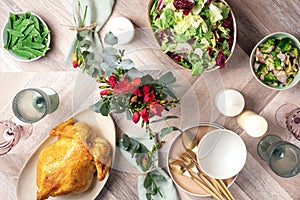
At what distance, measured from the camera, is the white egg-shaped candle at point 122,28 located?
1188mm

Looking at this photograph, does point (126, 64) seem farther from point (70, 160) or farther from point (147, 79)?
point (70, 160)

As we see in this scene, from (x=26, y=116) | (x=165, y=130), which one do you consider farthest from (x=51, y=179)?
(x=165, y=130)

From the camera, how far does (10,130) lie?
125cm

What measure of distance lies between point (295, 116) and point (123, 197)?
1.62 ft

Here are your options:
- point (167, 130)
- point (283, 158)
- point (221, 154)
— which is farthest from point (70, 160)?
point (283, 158)

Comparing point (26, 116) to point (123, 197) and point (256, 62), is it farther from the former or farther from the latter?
point (256, 62)

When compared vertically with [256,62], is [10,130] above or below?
below

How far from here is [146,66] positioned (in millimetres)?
1182

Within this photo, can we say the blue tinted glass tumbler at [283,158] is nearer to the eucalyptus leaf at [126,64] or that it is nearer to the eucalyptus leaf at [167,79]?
the eucalyptus leaf at [167,79]

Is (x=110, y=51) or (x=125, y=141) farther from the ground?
(x=110, y=51)

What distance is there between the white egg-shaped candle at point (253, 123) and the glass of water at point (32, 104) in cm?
49

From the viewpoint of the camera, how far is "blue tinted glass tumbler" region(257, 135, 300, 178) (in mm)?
1195

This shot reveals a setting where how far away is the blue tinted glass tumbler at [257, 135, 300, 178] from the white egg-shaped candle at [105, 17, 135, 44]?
45 cm

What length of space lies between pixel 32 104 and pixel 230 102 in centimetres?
50
